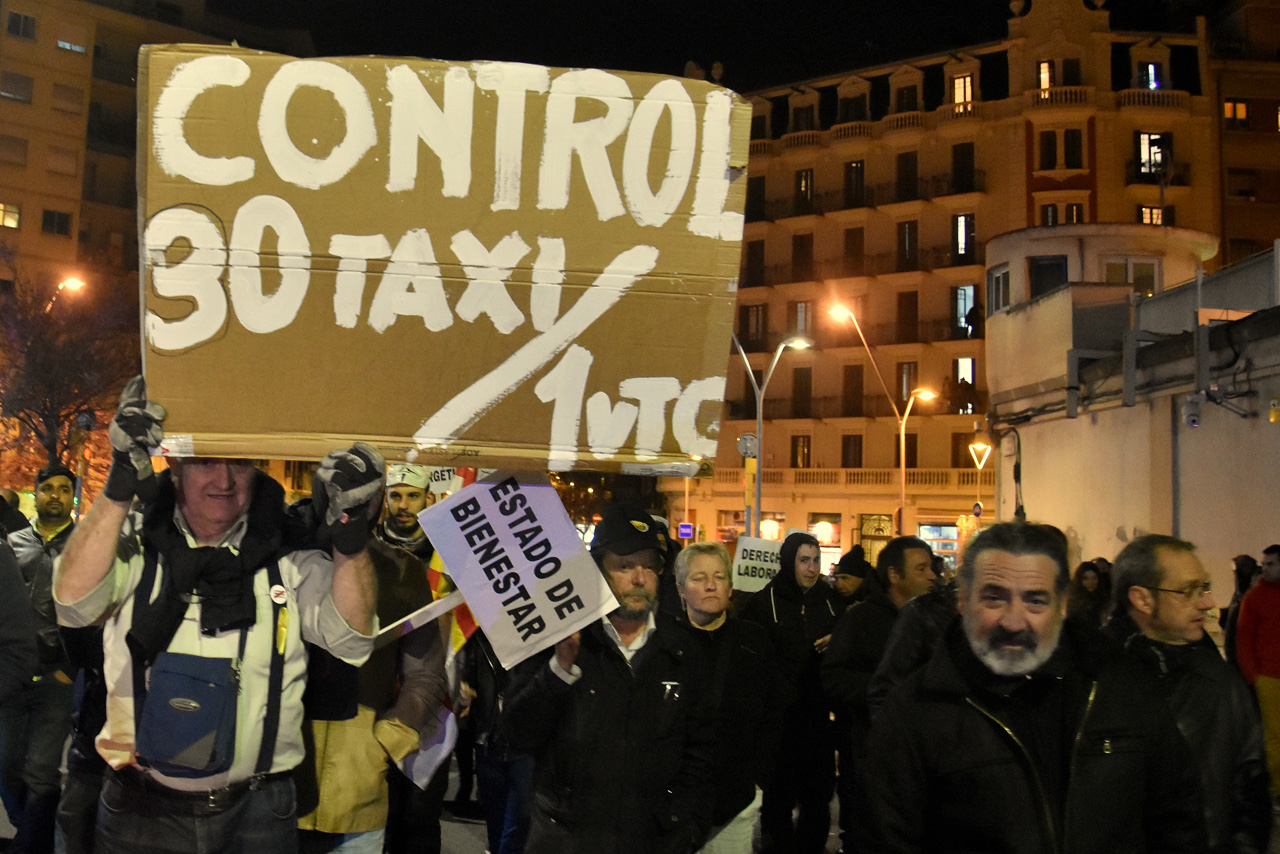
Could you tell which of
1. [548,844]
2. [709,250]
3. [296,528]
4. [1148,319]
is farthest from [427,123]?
[1148,319]

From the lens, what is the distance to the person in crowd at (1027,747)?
288 cm

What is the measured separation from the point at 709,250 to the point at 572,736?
1664 millimetres

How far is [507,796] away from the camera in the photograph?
5.58m

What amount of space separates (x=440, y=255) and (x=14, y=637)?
7.99 feet

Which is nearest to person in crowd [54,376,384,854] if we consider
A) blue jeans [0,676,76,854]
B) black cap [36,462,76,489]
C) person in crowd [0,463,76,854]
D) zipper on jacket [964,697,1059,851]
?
zipper on jacket [964,697,1059,851]

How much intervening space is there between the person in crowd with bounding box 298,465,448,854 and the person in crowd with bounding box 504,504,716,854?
576mm

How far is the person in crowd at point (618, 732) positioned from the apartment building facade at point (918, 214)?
131ft

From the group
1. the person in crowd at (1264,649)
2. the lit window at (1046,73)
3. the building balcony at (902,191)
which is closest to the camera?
the person in crowd at (1264,649)

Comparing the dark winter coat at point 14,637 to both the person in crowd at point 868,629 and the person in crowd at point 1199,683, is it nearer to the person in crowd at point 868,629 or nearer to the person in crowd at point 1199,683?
the person in crowd at point 868,629

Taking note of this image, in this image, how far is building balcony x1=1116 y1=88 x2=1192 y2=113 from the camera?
44.1 metres

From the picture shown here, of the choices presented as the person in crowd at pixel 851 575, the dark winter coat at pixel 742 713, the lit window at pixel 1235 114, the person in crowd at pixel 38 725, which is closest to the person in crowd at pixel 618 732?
the dark winter coat at pixel 742 713

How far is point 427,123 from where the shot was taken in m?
3.80

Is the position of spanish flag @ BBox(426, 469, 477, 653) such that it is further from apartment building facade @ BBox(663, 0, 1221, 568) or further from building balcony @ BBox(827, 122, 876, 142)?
building balcony @ BBox(827, 122, 876, 142)

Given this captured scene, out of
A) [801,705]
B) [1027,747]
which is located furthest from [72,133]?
[1027,747]
